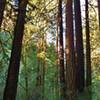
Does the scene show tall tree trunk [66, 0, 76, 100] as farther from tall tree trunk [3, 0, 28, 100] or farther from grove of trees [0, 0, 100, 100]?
tall tree trunk [3, 0, 28, 100]

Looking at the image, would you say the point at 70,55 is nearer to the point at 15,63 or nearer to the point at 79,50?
the point at 79,50

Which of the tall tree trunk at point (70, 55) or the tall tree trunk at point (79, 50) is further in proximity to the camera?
the tall tree trunk at point (79, 50)

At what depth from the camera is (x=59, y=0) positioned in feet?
68.9

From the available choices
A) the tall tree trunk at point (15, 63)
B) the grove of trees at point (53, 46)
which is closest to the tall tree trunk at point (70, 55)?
the grove of trees at point (53, 46)

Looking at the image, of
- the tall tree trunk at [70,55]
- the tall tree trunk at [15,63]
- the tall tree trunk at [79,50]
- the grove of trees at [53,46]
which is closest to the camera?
the tall tree trunk at [15,63]

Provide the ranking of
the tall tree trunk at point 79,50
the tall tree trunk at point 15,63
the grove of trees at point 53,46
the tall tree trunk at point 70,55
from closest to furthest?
the tall tree trunk at point 15,63 < the grove of trees at point 53,46 < the tall tree trunk at point 70,55 < the tall tree trunk at point 79,50

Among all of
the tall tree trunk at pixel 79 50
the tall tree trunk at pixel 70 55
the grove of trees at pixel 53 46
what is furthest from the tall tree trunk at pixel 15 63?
the tall tree trunk at pixel 79 50

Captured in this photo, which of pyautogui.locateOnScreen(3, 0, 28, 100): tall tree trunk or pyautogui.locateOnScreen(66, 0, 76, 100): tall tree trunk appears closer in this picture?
pyautogui.locateOnScreen(3, 0, 28, 100): tall tree trunk

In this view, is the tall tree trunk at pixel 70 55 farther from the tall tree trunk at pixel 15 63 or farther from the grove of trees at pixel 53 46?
the tall tree trunk at pixel 15 63

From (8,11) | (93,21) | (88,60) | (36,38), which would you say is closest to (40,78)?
(36,38)

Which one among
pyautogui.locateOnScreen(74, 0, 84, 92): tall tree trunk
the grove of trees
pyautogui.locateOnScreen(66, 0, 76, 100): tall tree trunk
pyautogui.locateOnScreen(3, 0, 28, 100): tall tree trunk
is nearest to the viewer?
pyautogui.locateOnScreen(3, 0, 28, 100): tall tree trunk

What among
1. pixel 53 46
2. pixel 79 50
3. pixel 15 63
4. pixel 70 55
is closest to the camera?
pixel 15 63

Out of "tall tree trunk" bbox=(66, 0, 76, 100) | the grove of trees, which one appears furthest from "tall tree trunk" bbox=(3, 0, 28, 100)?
"tall tree trunk" bbox=(66, 0, 76, 100)

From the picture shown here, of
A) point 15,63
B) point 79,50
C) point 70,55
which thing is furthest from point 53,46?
point 15,63
